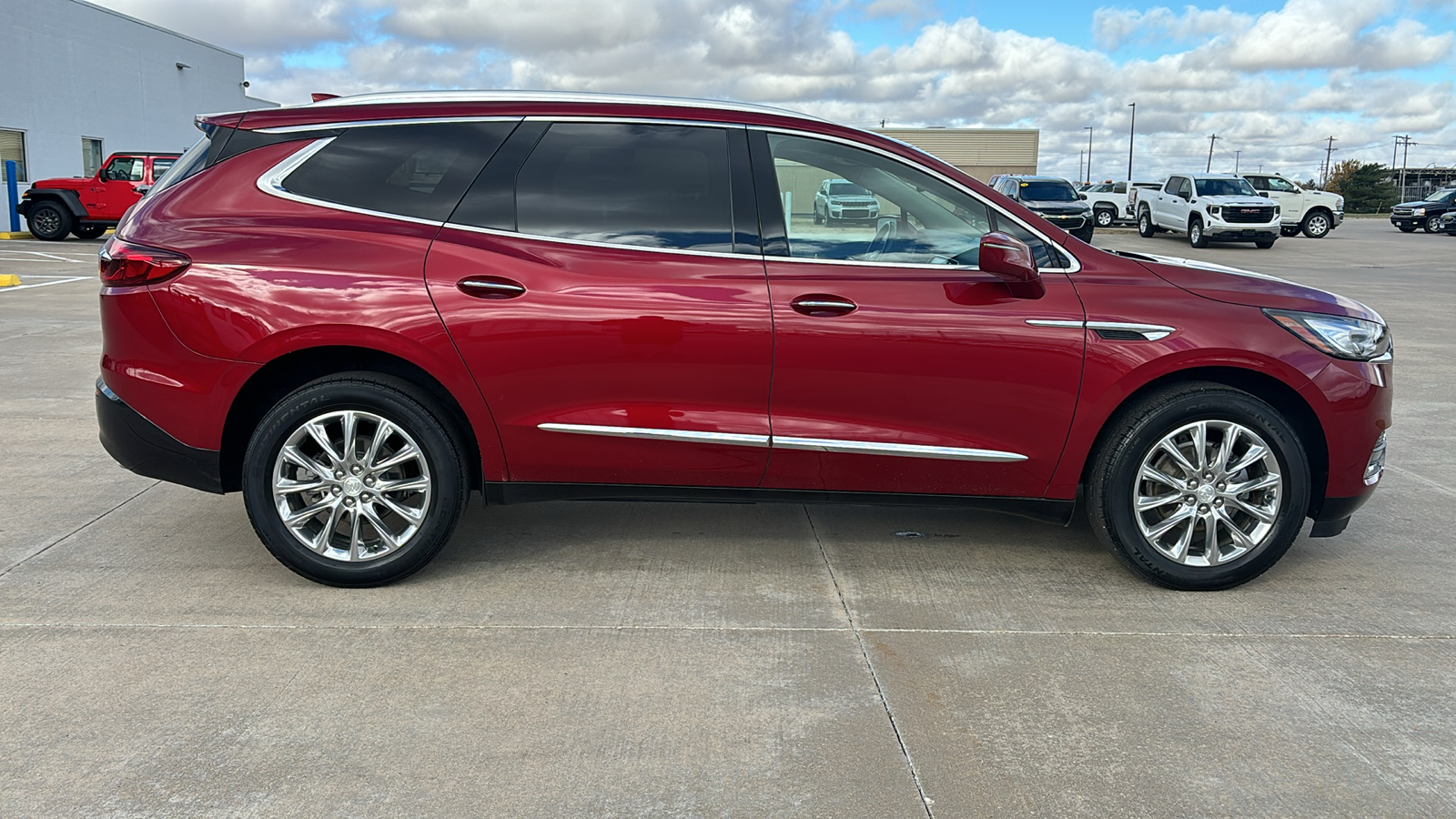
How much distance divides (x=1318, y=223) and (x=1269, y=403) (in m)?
35.8

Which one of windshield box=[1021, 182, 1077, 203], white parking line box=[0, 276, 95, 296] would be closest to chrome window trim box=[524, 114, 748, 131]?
white parking line box=[0, 276, 95, 296]

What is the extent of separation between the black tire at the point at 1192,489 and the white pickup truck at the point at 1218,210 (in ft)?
90.3

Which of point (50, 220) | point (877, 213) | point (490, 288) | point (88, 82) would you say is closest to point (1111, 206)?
point (88, 82)

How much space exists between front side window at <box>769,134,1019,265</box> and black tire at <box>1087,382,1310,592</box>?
0.80 metres

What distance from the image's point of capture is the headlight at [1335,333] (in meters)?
A: 4.38

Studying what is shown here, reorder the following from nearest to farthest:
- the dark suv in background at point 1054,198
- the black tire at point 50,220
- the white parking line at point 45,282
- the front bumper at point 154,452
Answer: the front bumper at point 154,452 < the white parking line at point 45,282 < the black tire at point 50,220 < the dark suv in background at point 1054,198

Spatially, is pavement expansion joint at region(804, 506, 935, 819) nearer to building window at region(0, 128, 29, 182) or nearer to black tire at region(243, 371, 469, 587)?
black tire at region(243, 371, 469, 587)

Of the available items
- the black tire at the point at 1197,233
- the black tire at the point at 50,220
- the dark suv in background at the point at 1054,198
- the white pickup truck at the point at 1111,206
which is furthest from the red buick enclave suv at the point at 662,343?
the white pickup truck at the point at 1111,206

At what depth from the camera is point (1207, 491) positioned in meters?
4.39

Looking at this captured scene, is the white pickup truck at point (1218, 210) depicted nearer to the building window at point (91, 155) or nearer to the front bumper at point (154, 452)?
the building window at point (91, 155)

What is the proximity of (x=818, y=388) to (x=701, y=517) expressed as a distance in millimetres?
1404

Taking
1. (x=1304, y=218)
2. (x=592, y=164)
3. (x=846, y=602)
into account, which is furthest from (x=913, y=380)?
(x=1304, y=218)

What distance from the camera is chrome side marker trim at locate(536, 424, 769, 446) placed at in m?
4.25

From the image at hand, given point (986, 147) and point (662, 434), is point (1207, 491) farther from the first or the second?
point (986, 147)
